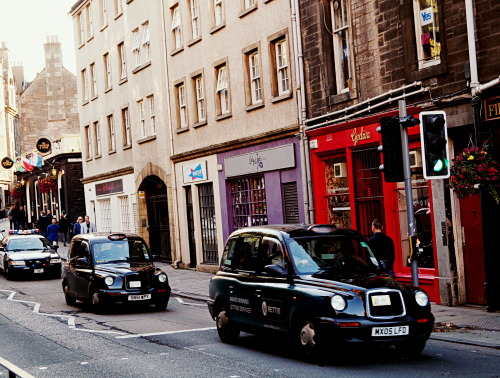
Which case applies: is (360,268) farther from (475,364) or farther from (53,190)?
(53,190)

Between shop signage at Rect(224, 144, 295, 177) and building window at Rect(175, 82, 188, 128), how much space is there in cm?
460

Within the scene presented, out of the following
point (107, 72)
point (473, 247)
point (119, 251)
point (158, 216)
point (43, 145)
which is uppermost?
point (107, 72)

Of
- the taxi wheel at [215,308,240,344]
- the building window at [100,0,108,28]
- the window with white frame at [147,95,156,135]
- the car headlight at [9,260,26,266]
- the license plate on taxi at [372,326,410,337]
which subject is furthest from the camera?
the building window at [100,0,108,28]

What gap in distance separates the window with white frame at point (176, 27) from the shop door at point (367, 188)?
1310cm

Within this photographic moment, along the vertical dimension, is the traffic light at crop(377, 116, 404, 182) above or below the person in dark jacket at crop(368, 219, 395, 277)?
above

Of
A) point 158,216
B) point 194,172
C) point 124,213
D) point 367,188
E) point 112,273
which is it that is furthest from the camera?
point 124,213

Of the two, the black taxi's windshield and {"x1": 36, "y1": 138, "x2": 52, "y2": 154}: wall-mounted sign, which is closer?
the black taxi's windshield

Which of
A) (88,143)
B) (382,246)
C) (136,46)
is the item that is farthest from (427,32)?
(88,143)

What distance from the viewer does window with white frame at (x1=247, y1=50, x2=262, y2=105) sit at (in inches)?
1033

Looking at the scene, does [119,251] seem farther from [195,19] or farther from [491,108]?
[195,19]

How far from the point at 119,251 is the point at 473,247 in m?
8.02

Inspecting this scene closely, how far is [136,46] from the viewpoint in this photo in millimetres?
36344

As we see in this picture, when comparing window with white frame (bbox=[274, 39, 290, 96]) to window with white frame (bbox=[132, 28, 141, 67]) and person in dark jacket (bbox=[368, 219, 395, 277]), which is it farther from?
window with white frame (bbox=[132, 28, 141, 67])

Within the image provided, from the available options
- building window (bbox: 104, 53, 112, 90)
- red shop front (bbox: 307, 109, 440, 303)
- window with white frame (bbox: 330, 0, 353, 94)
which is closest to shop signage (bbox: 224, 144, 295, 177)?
red shop front (bbox: 307, 109, 440, 303)
